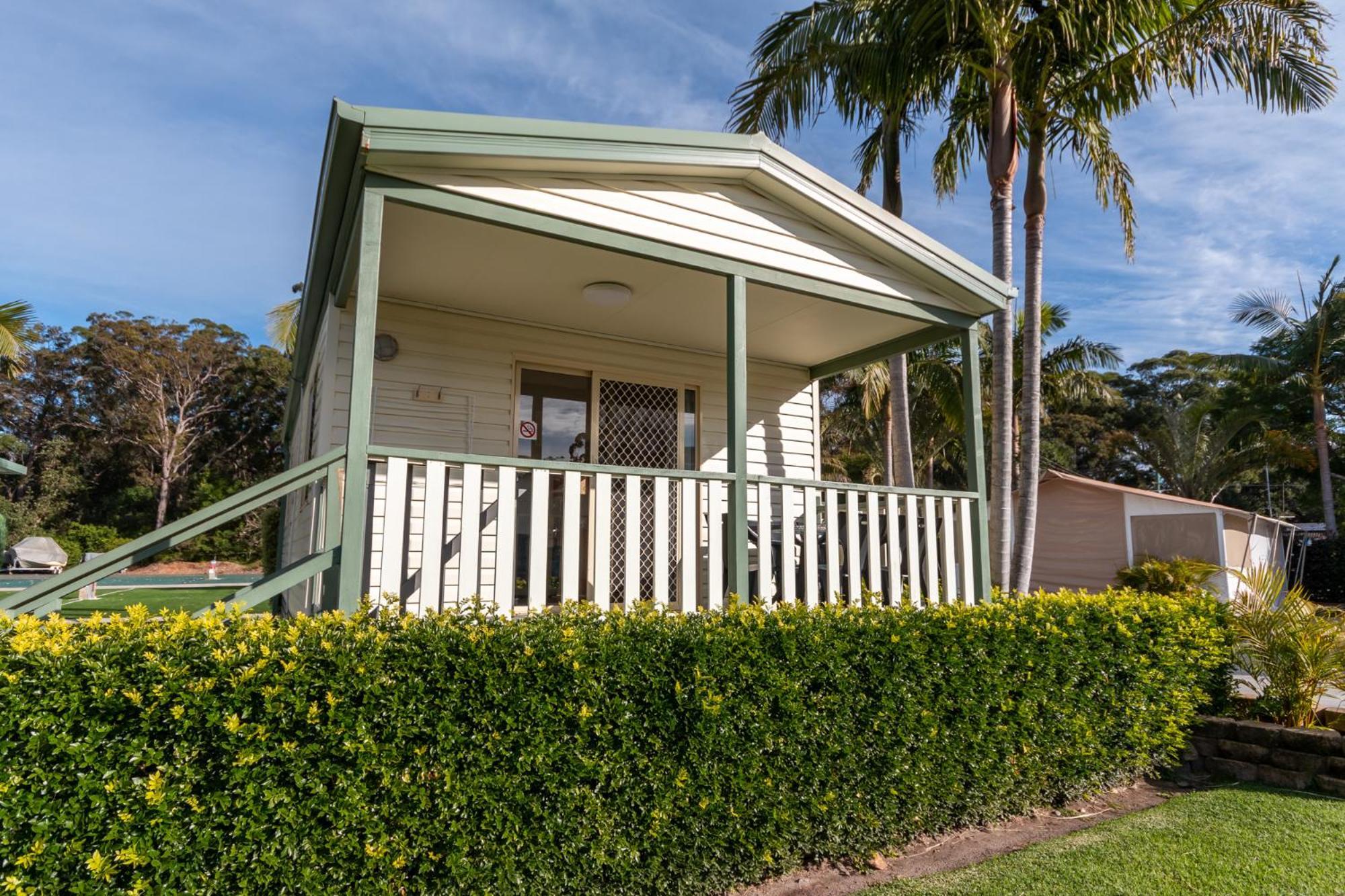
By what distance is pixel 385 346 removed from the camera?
5.74m

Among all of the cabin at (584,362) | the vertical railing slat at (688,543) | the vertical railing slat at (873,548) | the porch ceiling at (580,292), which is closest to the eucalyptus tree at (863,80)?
the porch ceiling at (580,292)

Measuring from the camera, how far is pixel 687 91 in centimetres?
1321

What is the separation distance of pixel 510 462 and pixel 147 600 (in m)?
16.1

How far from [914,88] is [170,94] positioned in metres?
11.4

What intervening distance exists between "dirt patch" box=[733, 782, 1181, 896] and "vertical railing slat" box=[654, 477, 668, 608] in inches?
59.8

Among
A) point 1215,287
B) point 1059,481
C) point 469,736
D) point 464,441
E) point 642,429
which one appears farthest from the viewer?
point 1215,287

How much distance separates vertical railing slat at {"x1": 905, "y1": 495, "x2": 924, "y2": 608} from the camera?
5195 mm

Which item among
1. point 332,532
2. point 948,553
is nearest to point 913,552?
point 948,553

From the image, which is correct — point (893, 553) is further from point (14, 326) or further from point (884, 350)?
point (14, 326)

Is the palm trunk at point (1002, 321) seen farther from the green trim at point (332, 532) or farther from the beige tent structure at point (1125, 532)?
the beige tent structure at point (1125, 532)

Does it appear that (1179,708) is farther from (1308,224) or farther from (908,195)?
(1308,224)

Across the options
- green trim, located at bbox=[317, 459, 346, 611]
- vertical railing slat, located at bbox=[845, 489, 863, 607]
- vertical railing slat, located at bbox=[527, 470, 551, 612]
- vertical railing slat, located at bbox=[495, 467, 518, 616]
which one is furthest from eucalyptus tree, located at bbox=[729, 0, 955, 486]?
green trim, located at bbox=[317, 459, 346, 611]

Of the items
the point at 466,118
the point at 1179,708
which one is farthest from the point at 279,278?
the point at 1179,708

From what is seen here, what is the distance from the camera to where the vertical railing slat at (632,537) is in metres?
4.16
